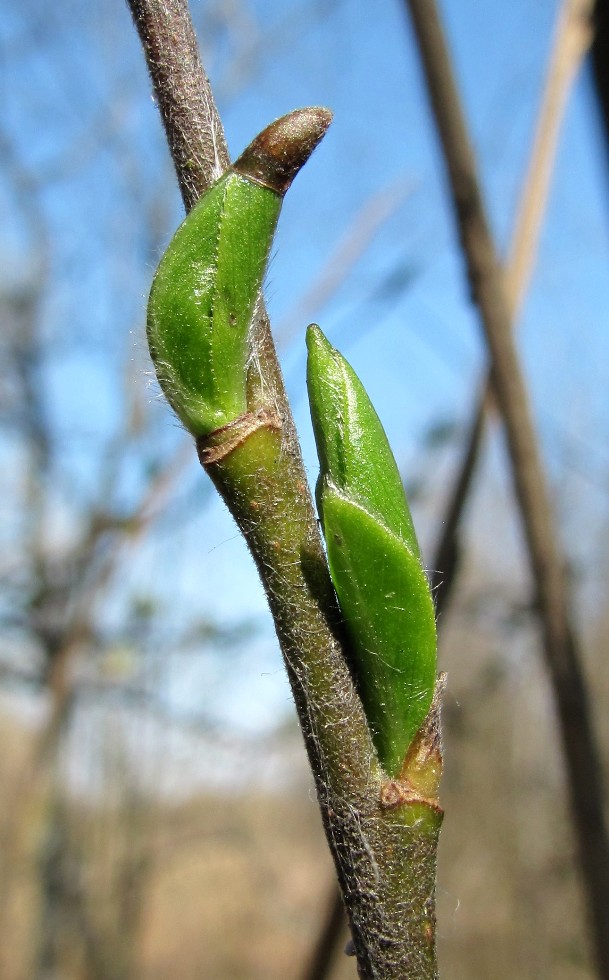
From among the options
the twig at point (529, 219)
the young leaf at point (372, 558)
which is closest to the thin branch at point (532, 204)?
the twig at point (529, 219)

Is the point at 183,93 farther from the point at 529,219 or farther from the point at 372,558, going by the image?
the point at 529,219

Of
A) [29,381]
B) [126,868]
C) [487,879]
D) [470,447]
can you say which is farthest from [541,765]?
[470,447]

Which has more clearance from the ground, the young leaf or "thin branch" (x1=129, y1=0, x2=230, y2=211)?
"thin branch" (x1=129, y1=0, x2=230, y2=211)

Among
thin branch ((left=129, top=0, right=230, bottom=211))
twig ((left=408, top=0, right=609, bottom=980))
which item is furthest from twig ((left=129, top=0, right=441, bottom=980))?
twig ((left=408, top=0, right=609, bottom=980))

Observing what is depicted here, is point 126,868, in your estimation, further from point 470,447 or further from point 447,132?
point 447,132

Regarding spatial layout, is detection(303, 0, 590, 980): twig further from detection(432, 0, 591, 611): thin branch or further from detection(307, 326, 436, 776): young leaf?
detection(307, 326, 436, 776): young leaf

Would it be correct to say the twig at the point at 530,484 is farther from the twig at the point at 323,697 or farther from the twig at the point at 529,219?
the twig at the point at 323,697

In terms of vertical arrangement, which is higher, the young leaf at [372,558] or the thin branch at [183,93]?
the thin branch at [183,93]

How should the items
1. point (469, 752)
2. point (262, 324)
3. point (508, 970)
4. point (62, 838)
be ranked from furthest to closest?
point (469, 752) → point (508, 970) → point (62, 838) → point (262, 324)

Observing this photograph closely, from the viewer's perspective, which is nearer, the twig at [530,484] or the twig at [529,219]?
the twig at [530,484]
